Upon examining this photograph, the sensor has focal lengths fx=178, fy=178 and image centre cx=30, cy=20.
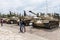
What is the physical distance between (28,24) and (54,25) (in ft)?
20.2

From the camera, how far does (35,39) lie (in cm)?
1499

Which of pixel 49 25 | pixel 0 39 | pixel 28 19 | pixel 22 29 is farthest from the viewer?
pixel 28 19

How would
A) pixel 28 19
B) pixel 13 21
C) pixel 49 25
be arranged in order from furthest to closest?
pixel 13 21 < pixel 28 19 < pixel 49 25

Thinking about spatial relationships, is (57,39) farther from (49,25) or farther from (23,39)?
(49,25)

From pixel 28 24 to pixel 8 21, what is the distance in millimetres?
8710

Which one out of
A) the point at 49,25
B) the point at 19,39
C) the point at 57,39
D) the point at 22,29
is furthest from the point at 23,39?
the point at 49,25

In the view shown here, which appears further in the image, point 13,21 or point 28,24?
point 13,21

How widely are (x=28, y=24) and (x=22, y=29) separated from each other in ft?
30.7

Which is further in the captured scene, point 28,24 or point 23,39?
point 28,24

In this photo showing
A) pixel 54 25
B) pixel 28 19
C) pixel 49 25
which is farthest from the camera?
pixel 28 19

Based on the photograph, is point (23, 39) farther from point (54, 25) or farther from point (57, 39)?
point (54, 25)

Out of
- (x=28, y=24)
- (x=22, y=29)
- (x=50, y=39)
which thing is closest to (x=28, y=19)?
(x=28, y=24)

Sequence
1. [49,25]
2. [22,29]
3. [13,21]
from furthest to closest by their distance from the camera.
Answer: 1. [13,21]
2. [49,25]
3. [22,29]

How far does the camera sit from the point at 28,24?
98.6 ft
